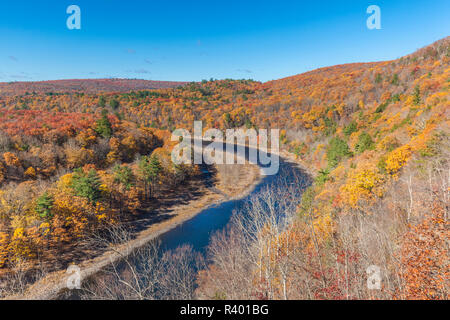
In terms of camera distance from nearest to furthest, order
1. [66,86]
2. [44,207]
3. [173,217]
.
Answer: [44,207]
[173,217]
[66,86]

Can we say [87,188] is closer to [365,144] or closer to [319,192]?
[319,192]

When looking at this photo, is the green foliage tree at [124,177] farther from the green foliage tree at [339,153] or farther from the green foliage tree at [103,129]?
the green foliage tree at [339,153]

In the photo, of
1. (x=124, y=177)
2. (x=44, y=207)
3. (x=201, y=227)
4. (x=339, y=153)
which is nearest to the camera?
(x=44, y=207)

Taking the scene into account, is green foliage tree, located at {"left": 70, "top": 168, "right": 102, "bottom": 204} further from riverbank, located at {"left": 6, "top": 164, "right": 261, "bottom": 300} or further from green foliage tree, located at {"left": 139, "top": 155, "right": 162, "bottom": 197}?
green foliage tree, located at {"left": 139, "top": 155, "right": 162, "bottom": 197}

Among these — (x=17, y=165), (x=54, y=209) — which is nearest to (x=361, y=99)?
(x=54, y=209)

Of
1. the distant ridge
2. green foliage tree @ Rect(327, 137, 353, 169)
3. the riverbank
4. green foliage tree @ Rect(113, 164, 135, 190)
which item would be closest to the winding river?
the riverbank

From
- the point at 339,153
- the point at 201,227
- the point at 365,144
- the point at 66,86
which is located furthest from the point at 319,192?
the point at 66,86
